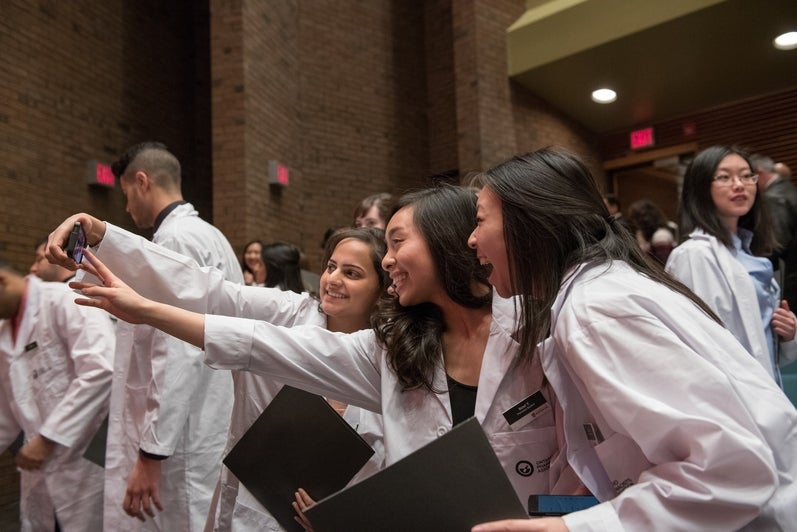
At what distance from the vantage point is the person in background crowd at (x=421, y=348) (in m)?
1.54

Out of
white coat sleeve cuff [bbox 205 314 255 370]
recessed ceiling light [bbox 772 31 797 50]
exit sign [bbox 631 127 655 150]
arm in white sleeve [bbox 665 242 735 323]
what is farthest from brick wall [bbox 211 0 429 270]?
white coat sleeve cuff [bbox 205 314 255 370]

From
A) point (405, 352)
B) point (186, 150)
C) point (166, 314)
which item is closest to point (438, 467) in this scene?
point (405, 352)

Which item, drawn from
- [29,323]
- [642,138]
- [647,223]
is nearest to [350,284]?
[29,323]

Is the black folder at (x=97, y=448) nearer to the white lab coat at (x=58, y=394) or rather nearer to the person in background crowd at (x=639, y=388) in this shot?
the white lab coat at (x=58, y=394)

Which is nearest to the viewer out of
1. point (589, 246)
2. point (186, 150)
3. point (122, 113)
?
point (589, 246)

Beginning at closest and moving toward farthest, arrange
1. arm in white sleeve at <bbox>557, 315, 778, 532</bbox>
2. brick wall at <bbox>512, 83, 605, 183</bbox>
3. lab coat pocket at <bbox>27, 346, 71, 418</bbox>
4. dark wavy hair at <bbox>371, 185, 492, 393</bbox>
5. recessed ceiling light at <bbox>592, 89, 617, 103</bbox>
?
arm in white sleeve at <bbox>557, 315, 778, 532</bbox> → dark wavy hair at <bbox>371, 185, 492, 393</bbox> → lab coat pocket at <bbox>27, 346, 71, 418</bbox> → recessed ceiling light at <bbox>592, 89, 617, 103</bbox> → brick wall at <bbox>512, 83, 605, 183</bbox>

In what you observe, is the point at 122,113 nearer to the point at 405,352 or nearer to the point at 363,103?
the point at 363,103

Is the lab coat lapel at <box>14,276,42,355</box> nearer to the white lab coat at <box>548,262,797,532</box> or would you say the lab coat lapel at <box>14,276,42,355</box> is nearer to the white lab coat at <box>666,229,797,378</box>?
the white lab coat at <box>666,229,797,378</box>

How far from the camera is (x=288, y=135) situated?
818 centimetres

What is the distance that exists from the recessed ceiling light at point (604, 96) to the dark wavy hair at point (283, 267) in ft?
20.0

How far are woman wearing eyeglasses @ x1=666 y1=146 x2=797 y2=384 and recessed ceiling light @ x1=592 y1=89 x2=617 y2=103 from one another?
6.11 metres

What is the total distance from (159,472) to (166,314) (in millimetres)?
1257

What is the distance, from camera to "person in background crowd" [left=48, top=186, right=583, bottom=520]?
154cm

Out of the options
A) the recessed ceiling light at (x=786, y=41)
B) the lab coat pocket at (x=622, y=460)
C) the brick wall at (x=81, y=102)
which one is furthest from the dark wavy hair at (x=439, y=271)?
the recessed ceiling light at (x=786, y=41)
